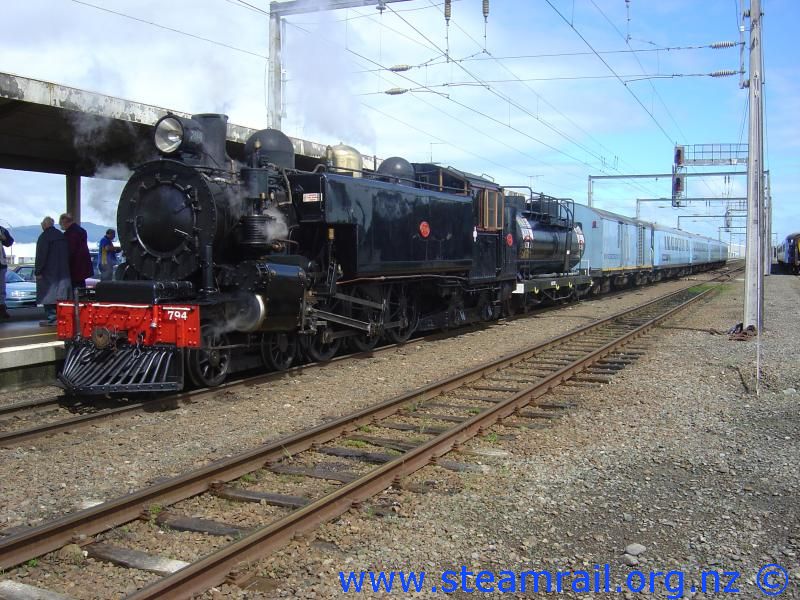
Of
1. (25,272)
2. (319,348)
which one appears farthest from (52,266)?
(25,272)

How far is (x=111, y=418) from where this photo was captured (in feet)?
Answer: 20.6

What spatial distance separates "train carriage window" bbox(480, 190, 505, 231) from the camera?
12.6m

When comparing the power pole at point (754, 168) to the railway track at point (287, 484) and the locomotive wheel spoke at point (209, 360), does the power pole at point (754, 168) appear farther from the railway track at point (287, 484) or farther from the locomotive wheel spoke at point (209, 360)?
the locomotive wheel spoke at point (209, 360)

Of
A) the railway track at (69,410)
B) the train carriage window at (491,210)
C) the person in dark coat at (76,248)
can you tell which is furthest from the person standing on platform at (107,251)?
the train carriage window at (491,210)

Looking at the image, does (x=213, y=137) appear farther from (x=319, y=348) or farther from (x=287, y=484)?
(x=287, y=484)

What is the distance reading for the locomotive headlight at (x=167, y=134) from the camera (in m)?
7.40

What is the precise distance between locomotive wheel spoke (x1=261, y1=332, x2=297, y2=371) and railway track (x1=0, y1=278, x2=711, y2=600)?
220 cm

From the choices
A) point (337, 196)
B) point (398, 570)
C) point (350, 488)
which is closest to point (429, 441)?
point (350, 488)

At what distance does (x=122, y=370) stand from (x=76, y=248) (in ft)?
11.4

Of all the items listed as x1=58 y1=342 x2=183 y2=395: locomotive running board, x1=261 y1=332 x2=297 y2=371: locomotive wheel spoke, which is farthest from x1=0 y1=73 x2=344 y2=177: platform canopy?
x1=261 y1=332 x2=297 y2=371: locomotive wheel spoke

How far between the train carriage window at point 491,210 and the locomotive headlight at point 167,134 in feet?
21.1

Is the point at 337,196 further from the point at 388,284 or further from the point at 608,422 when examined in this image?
the point at 608,422

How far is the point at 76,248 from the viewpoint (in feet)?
31.2

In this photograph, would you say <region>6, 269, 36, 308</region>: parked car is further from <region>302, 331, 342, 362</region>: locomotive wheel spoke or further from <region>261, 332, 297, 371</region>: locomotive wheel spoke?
<region>261, 332, 297, 371</region>: locomotive wheel spoke
